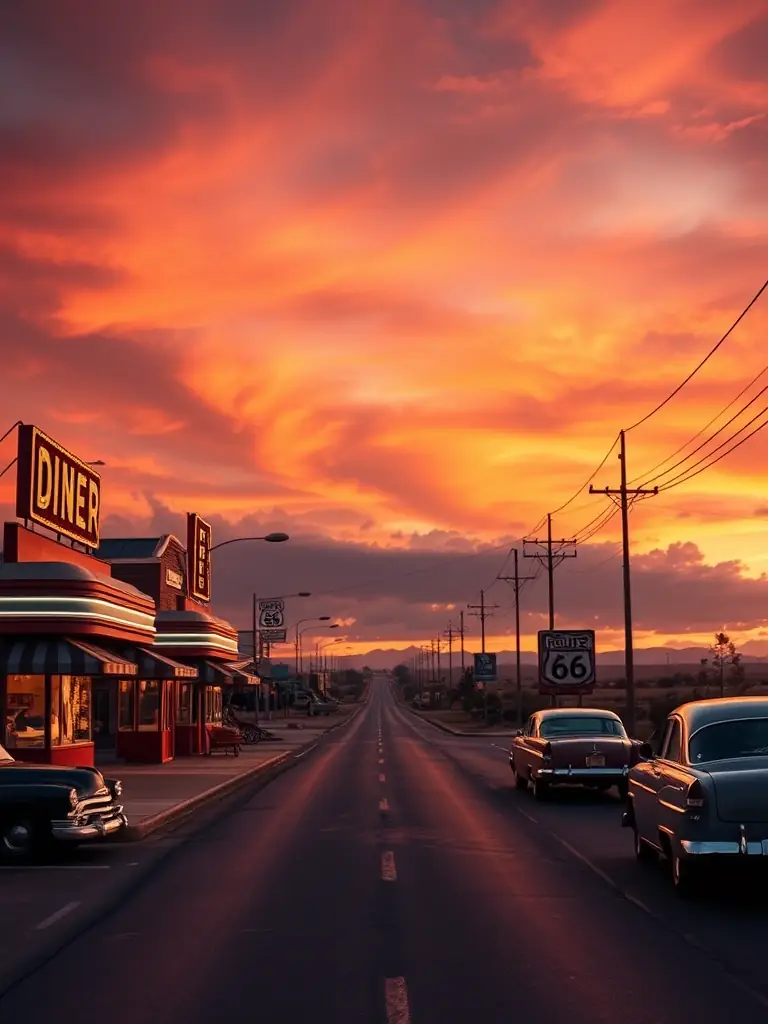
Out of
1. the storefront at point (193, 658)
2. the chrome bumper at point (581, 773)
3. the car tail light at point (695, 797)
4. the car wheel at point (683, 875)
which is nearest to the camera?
the car tail light at point (695, 797)

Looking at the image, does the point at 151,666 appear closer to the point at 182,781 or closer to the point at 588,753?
the point at 182,781

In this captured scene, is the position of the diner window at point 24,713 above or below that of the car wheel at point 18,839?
above

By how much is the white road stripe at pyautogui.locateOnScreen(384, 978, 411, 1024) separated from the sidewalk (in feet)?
34.5

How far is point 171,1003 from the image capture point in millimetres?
8281

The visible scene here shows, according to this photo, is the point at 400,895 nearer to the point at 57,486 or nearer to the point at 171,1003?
the point at 171,1003

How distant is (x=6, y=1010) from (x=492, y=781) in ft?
74.5

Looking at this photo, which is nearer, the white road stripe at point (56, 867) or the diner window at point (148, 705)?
the white road stripe at point (56, 867)

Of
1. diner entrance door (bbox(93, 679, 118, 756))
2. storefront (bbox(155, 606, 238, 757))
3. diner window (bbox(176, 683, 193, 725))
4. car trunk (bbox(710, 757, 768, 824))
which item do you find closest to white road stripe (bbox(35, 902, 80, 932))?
car trunk (bbox(710, 757, 768, 824))

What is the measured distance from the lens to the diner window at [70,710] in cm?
2912

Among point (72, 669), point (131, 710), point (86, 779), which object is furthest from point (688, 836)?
point (131, 710)

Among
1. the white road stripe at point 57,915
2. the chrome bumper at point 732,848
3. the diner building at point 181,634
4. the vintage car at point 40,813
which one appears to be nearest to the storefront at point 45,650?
the vintage car at point 40,813

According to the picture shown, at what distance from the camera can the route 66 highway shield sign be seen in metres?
44.9

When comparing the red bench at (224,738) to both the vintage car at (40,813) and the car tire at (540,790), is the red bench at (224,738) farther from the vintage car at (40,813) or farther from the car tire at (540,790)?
the vintage car at (40,813)

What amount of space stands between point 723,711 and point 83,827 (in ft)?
26.2
